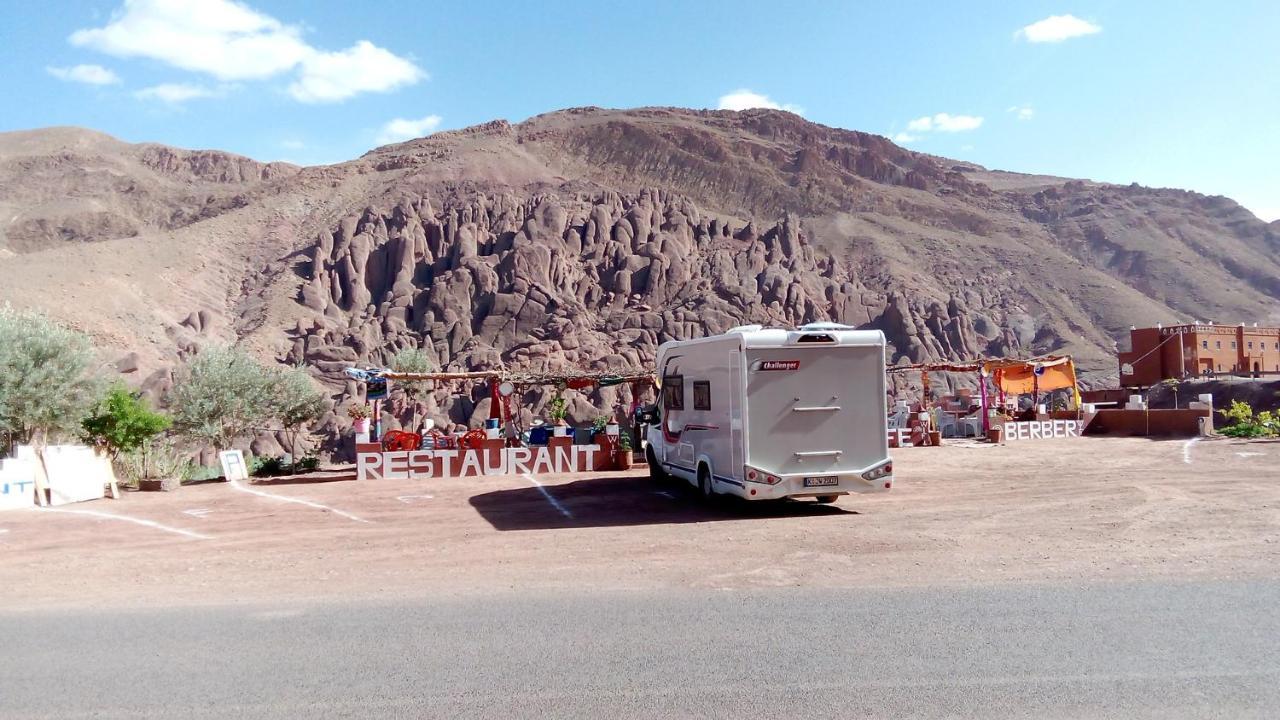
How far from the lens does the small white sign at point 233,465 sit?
21562 millimetres

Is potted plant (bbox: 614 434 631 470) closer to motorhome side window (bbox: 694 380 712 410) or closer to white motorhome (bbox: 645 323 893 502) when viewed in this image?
motorhome side window (bbox: 694 380 712 410)

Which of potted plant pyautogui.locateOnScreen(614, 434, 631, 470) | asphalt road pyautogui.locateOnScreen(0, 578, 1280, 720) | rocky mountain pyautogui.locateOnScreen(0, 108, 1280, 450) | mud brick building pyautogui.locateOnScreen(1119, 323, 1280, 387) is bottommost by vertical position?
asphalt road pyautogui.locateOnScreen(0, 578, 1280, 720)

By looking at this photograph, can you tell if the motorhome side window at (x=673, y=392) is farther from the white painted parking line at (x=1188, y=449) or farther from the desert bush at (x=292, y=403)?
the desert bush at (x=292, y=403)

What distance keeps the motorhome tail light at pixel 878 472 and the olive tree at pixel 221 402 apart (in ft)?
70.7

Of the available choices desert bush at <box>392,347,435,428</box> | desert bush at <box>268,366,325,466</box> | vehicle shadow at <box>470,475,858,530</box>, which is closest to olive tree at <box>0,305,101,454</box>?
desert bush at <box>268,366,325,466</box>

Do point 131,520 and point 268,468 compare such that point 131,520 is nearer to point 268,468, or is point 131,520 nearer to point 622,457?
point 268,468

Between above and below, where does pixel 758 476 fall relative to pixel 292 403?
below

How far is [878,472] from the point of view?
13.2 meters

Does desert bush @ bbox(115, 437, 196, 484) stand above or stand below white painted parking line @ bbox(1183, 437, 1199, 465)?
above

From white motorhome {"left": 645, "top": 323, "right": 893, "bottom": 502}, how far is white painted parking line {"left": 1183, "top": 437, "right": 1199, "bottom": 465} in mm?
11209

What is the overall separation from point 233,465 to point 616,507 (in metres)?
12.0

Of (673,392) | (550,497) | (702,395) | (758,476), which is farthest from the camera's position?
(550,497)

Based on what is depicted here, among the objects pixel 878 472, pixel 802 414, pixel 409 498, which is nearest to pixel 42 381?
pixel 409 498

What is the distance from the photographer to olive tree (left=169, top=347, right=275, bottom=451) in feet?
89.9
